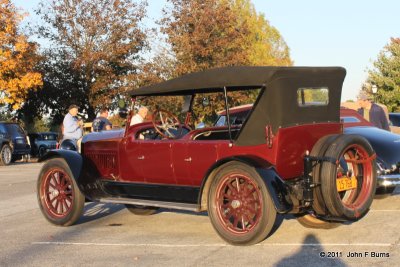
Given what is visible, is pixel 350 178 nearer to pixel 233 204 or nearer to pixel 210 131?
pixel 233 204

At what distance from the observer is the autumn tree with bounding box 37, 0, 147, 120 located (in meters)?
32.2

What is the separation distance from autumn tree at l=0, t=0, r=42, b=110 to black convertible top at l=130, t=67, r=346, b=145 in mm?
Result: 23315

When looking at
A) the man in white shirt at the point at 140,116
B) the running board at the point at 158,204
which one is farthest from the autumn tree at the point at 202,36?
the running board at the point at 158,204

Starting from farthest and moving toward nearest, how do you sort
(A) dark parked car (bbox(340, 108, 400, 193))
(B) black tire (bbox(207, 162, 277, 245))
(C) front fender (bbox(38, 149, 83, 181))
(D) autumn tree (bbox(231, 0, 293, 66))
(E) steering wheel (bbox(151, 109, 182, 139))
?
(D) autumn tree (bbox(231, 0, 293, 66)) < (A) dark parked car (bbox(340, 108, 400, 193)) < (C) front fender (bbox(38, 149, 83, 181)) < (E) steering wheel (bbox(151, 109, 182, 139)) < (B) black tire (bbox(207, 162, 277, 245))

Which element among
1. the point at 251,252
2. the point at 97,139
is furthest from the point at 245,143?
the point at 97,139

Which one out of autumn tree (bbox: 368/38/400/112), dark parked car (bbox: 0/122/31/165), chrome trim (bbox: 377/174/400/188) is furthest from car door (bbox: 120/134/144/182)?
autumn tree (bbox: 368/38/400/112)

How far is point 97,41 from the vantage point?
32875 mm

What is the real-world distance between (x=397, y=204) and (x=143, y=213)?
3675mm

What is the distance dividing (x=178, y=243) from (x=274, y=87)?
1934 mm

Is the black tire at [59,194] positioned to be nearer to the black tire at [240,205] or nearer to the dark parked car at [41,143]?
the black tire at [240,205]

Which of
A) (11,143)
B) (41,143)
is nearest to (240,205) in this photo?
(11,143)

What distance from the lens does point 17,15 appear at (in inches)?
1125

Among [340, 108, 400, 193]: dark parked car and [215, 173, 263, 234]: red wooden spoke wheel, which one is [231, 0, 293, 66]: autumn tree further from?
[215, 173, 263, 234]: red wooden spoke wheel

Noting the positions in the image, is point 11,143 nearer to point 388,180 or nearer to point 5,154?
point 5,154
